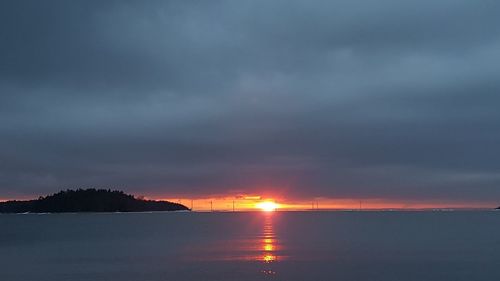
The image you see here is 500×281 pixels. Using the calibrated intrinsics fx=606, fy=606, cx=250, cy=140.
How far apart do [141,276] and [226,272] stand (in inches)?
343

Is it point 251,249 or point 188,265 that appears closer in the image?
point 188,265

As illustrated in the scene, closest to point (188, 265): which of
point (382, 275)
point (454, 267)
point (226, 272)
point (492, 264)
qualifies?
point (226, 272)

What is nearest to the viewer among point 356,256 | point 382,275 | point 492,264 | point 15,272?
point 382,275

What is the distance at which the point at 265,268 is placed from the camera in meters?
66.6

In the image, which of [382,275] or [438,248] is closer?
[382,275]

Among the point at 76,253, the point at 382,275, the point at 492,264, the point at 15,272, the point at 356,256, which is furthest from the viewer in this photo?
the point at 76,253

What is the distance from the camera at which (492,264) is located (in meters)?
70.1

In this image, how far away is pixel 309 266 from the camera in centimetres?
6812

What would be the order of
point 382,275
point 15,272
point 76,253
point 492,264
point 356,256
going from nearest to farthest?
point 382,275
point 15,272
point 492,264
point 356,256
point 76,253

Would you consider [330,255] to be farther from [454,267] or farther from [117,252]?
[117,252]

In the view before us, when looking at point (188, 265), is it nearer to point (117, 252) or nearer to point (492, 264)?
point (117, 252)

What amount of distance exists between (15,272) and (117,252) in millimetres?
28691

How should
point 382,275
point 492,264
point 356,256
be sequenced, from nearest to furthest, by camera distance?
point 382,275, point 492,264, point 356,256

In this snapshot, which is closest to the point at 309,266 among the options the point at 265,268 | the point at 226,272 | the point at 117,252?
the point at 265,268
